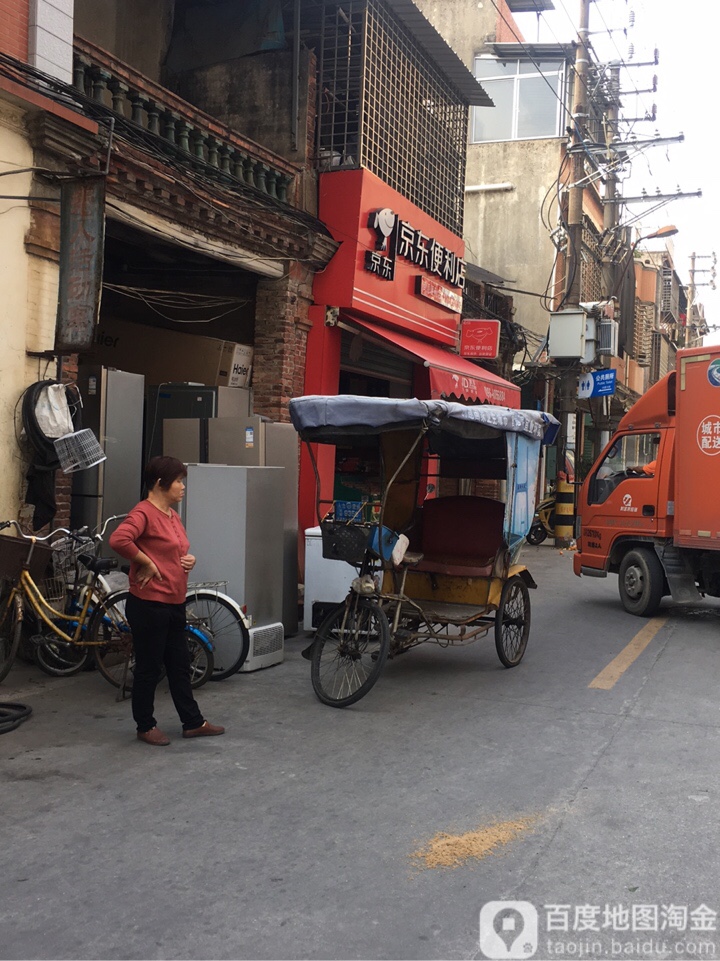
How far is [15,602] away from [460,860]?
4087 mm

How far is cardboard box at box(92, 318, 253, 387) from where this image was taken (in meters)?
12.0

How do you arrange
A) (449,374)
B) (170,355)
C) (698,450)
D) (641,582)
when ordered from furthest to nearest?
(449,374) < (170,355) < (641,582) < (698,450)

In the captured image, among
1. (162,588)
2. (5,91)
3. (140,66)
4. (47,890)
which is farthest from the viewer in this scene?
(140,66)

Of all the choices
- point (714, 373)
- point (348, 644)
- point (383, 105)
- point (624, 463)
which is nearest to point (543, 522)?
point (624, 463)

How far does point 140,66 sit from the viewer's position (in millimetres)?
12906

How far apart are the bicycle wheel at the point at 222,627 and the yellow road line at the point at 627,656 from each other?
9.47 ft

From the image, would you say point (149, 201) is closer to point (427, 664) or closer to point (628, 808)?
point (427, 664)

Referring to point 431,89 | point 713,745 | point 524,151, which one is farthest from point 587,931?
point 524,151

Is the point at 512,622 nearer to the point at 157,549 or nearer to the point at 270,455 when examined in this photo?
the point at 270,455

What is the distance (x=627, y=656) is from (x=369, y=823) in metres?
5.03

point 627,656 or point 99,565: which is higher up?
point 99,565

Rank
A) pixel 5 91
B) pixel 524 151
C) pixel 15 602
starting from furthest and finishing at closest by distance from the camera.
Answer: pixel 524 151 → pixel 5 91 → pixel 15 602

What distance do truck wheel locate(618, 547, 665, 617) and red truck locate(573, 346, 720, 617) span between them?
12 millimetres

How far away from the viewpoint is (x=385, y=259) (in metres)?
13.7
